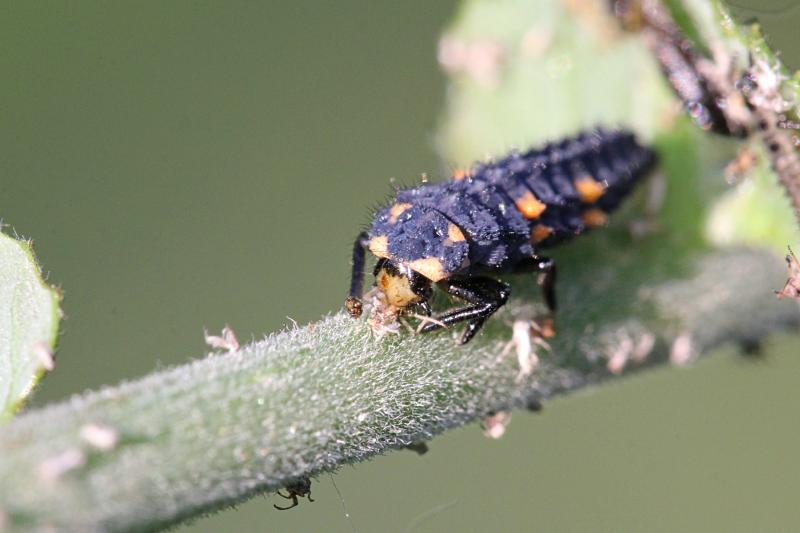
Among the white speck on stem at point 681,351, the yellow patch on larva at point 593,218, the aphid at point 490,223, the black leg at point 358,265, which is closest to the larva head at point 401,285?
the aphid at point 490,223

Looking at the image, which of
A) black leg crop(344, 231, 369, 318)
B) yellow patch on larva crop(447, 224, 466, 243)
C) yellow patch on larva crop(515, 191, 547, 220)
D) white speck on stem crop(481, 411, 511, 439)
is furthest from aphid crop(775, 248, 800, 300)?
black leg crop(344, 231, 369, 318)

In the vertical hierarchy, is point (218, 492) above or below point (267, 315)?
below

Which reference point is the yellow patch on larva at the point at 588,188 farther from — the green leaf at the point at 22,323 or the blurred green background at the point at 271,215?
the blurred green background at the point at 271,215

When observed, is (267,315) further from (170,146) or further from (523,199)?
(523,199)

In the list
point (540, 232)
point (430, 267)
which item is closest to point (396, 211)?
point (430, 267)

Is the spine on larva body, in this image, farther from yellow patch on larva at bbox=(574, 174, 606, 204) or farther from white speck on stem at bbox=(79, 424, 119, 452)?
white speck on stem at bbox=(79, 424, 119, 452)

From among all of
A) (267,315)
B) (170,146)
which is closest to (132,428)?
(267,315)

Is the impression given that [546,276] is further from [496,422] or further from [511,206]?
[496,422]

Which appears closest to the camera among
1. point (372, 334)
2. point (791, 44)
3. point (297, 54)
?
point (372, 334)
